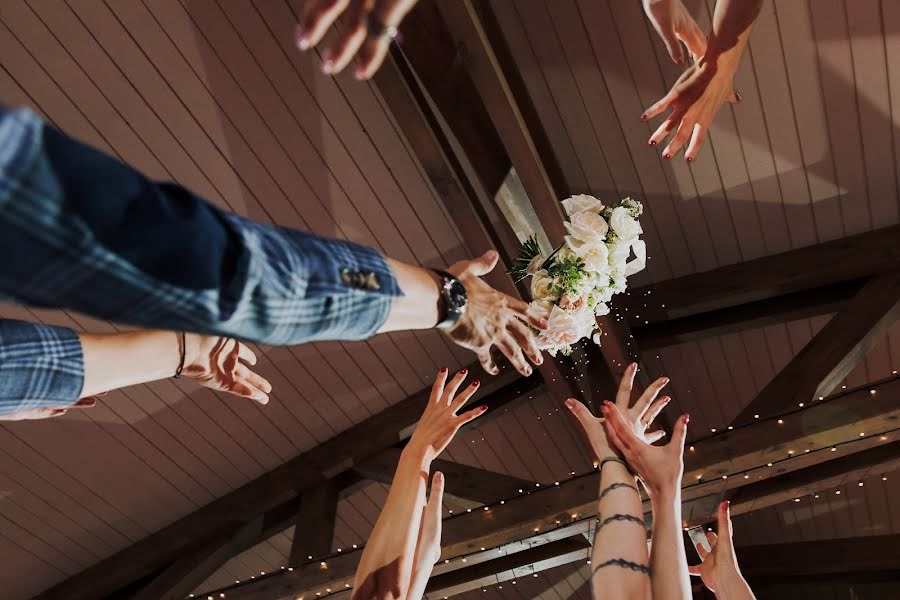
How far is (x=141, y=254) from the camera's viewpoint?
2.30ft

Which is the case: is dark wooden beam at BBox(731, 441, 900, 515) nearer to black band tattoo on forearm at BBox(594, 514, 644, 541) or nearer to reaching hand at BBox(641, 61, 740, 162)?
reaching hand at BBox(641, 61, 740, 162)

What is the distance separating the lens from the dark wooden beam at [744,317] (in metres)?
3.87

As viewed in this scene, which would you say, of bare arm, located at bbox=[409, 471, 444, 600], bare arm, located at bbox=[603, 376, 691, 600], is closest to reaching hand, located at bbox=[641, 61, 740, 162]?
bare arm, located at bbox=[603, 376, 691, 600]

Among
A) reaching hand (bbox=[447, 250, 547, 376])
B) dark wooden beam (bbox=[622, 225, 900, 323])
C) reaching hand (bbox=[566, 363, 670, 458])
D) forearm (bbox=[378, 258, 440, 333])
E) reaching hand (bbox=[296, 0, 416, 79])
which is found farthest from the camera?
dark wooden beam (bbox=[622, 225, 900, 323])

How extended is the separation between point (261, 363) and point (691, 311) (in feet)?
7.26

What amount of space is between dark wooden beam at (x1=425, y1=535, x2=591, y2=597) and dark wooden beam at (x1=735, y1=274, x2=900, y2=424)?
3.20 feet

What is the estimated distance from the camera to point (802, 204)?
144 inches

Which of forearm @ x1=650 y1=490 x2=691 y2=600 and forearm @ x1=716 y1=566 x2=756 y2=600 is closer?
forearm @ x1=650 y1=490 x2=691 y2=600

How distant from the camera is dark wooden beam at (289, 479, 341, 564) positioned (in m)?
4.09

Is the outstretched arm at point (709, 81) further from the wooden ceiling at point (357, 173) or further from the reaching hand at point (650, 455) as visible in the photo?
the wooden ceiling at point (357, 173)

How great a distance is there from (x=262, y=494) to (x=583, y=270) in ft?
8.60

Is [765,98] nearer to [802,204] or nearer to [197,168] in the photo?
[802,204]

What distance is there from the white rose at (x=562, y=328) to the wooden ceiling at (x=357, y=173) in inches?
A: 40.9

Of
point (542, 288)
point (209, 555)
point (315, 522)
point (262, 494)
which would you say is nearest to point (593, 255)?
point (542, 288)
